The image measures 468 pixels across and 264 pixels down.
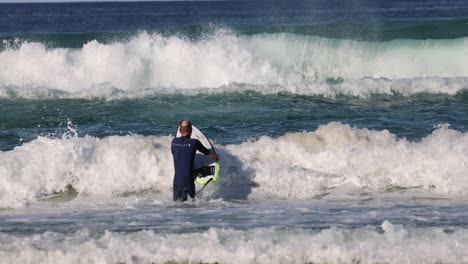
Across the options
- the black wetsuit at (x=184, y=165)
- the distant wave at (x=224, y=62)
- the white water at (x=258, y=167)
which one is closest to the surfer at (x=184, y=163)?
the black wetsuit at (x=184, y=165)

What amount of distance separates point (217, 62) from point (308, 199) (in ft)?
46.4

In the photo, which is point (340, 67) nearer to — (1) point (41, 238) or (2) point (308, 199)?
(2) point (308, 199)

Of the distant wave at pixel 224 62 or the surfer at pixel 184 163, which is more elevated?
the distant wave at pixel 224 62

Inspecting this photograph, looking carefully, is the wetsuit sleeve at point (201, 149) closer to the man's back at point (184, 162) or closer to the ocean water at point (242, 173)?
the man's back at point (184, 162)

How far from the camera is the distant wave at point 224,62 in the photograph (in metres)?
24.4

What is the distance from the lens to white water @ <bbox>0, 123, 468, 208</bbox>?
11555mm

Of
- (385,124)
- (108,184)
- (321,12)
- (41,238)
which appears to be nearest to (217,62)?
(385,124)

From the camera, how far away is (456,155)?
12062 mm

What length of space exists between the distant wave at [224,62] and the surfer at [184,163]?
38.3 ft

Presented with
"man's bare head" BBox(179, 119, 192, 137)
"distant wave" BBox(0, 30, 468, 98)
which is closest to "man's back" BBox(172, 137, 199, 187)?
"man's bare head" BBox(179, 119, 192, 137)

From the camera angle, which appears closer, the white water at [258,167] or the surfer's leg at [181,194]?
Result: the surfer's leg at [181,194]

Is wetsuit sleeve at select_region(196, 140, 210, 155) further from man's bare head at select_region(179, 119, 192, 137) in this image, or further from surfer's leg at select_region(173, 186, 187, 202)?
surfer's leg at select_region(173, 186, 187, 202)

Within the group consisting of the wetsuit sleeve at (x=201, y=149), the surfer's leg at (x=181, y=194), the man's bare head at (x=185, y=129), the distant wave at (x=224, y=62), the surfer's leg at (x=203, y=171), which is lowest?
the surfer's leg at (x=181, y=194)

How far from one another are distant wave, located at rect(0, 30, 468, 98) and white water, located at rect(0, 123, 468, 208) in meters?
9.89
